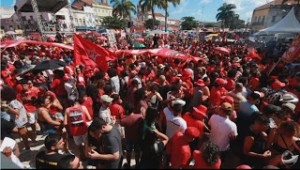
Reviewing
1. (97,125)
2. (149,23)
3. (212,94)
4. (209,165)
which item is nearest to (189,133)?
(209,165)

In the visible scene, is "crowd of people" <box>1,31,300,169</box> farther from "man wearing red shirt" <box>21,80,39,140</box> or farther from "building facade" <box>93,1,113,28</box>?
"building facade" <box>93,1,113,28</box>

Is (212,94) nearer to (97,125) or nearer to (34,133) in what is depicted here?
(97,125)

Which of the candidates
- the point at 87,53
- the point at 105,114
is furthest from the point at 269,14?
the point at 105,114

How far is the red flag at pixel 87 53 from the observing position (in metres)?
5.74

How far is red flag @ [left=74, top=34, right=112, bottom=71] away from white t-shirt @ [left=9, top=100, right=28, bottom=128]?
1.91 metres

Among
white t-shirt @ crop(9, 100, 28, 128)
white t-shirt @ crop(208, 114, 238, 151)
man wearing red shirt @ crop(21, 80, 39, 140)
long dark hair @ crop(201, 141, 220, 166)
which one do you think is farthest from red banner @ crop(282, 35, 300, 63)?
white t-shirt @ crop(9, 100, 28, 128)

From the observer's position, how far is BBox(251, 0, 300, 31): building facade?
39.0 meters

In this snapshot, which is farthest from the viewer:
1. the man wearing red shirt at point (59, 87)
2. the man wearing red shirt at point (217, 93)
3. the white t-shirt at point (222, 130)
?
the man wearing red shirt at point (59, 87)

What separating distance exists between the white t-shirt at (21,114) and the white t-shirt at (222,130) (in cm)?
367

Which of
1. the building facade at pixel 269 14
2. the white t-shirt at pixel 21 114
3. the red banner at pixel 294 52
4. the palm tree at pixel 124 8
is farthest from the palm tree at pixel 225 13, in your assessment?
the white t-shirt at pixel 21 114

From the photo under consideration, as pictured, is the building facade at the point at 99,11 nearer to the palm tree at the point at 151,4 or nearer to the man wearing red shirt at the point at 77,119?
the palm tree at the point at 151,4

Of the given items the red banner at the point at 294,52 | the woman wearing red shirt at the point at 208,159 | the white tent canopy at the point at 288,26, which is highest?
the white tent canopy at the point at 288,26

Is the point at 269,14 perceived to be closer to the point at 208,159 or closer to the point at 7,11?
the point at 208,159

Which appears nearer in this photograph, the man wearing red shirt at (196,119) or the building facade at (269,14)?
the man wearing red shirt at (196,119)
